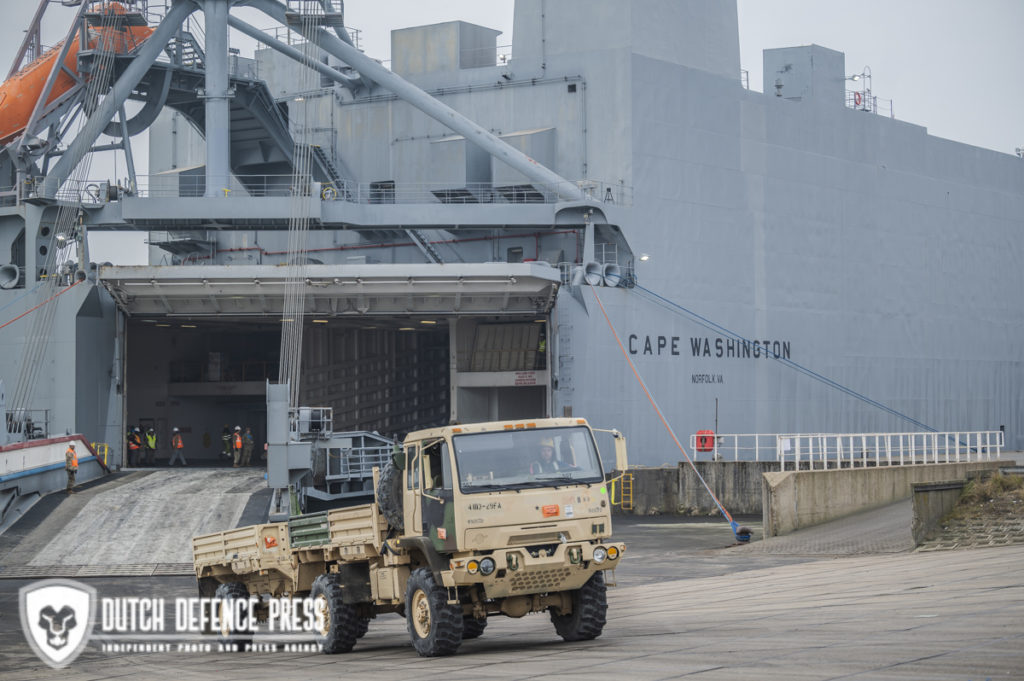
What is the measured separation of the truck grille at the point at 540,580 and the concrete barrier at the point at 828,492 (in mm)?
15200

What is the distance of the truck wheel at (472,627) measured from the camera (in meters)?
15.3

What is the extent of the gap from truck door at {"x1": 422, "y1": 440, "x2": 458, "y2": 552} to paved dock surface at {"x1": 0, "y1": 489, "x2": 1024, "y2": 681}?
1331mm

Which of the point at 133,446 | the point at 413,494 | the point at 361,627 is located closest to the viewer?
the point at 413,494

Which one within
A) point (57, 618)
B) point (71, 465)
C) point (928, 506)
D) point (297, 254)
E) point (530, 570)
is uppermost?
point (297, 254)

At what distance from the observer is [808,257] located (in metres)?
51.3

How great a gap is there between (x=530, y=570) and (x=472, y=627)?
1.93 m

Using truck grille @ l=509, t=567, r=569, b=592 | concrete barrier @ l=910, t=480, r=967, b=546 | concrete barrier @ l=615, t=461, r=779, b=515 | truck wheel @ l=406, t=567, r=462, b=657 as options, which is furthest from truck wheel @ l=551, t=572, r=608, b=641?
concrete barrier @ l=615, t=461, r=779, b=515

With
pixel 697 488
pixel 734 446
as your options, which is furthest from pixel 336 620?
pixel 734 446

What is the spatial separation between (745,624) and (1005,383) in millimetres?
53216

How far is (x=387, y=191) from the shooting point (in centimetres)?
4962

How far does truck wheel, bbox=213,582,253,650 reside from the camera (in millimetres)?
18519

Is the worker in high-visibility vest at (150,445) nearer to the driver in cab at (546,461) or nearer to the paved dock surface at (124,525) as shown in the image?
the paved dock surface at (124,525)

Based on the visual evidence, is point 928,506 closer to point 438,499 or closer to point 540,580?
point 540,580

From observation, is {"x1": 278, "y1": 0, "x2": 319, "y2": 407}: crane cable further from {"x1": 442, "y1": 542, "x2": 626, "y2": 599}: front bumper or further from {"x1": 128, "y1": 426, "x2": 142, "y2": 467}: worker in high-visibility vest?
{"x1": 442, "y1": 542, "x2": 626, "y2": 599}: front bumper
